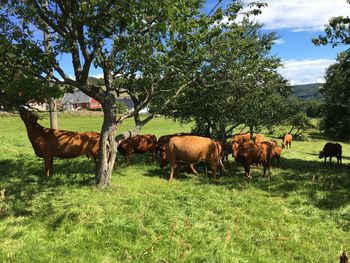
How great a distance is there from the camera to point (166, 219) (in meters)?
8.38

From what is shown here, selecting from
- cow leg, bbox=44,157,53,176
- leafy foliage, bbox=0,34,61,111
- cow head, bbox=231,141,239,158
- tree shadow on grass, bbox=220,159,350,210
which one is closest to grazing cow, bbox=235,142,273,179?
cow head, bbox=231,141,239,158

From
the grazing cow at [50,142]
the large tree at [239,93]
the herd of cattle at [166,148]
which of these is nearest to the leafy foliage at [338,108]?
the large tree at [239,93]

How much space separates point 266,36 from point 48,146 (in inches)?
447

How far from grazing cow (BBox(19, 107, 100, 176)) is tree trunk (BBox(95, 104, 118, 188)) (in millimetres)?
2500

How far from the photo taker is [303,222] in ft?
29.3


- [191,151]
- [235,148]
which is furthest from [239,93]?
[191,151]

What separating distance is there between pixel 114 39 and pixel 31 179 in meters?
5.91

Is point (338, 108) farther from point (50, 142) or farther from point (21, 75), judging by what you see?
point (21, 75)

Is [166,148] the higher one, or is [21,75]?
[21,75]

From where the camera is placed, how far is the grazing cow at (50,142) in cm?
1283

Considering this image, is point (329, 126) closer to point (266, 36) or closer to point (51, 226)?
point (266, 36)

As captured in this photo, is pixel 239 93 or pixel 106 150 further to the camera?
pixel 239 93

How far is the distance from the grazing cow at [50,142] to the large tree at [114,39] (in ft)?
8.15

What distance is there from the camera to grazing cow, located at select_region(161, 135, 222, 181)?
1412 centimetres
